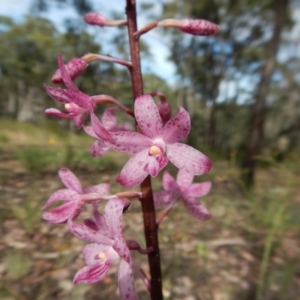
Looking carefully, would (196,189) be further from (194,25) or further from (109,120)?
(194,25)

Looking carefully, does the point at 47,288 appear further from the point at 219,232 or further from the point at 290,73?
the point at 290,73

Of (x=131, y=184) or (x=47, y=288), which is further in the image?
(x=47, y=288)

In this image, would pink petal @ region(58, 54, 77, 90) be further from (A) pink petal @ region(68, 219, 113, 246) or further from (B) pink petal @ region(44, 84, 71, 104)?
(A) pink petal @ region(68, 219, 113, 246)

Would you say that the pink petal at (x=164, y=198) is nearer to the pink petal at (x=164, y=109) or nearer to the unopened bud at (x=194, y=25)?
the pink petal at (x=164, y=109)

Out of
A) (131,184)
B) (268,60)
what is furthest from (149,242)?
(268,60)

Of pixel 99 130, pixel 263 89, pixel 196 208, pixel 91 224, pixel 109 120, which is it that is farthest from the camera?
pixel 263 89

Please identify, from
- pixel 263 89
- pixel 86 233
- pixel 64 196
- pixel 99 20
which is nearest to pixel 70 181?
pixel 64 196
